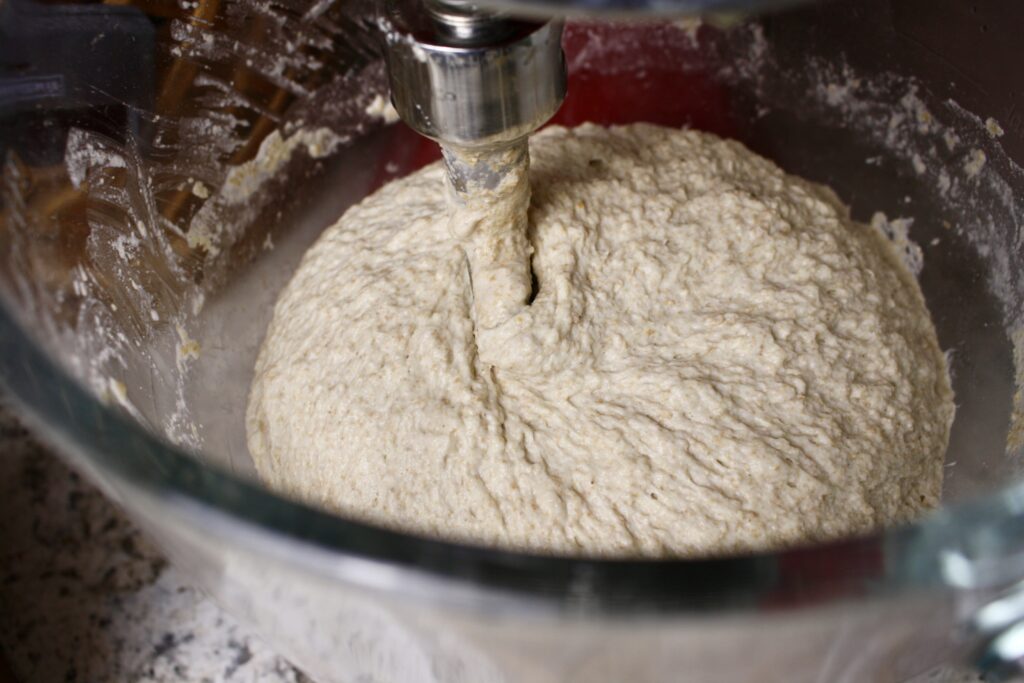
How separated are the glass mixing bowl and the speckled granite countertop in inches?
7.2

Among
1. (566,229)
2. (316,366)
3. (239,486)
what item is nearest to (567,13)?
(239,486)

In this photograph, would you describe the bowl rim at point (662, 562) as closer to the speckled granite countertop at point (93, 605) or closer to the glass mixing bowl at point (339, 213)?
the glass mixing bowl at point (339, 213)

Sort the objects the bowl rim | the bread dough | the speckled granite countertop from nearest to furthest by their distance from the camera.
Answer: the bowl rim → the bread dough → the speckled granite countertop

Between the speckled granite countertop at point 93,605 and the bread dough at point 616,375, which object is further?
the speckled granite countertop at point 93,605

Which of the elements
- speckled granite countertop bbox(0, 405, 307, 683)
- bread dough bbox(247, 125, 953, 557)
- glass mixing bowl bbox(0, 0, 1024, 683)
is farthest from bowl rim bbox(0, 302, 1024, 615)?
speckled granite countertop bbox(0, 405, 307, 683)

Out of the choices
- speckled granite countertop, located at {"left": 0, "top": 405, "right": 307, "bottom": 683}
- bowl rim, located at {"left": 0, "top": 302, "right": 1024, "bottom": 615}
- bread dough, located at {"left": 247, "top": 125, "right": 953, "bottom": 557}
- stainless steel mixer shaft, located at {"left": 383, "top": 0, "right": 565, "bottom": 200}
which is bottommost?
speckled granite countertop, located at {"left": 0, "top": 405, "right": 307, "bottom": 683}

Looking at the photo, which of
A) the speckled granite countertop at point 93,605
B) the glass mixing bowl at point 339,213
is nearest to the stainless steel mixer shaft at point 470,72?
the glass mixing bowl at point 339,213

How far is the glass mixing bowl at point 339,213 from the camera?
1.90ft

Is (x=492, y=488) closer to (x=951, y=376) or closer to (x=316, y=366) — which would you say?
(x=316, y=366)

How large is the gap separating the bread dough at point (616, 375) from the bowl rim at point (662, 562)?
1.17ft

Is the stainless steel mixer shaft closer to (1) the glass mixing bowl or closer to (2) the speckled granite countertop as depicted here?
(1) the glass mixing bowl

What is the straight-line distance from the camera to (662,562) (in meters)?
0.57

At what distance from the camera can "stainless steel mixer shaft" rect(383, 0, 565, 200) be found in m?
0.84

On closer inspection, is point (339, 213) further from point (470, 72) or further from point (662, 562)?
point (662, 562)
